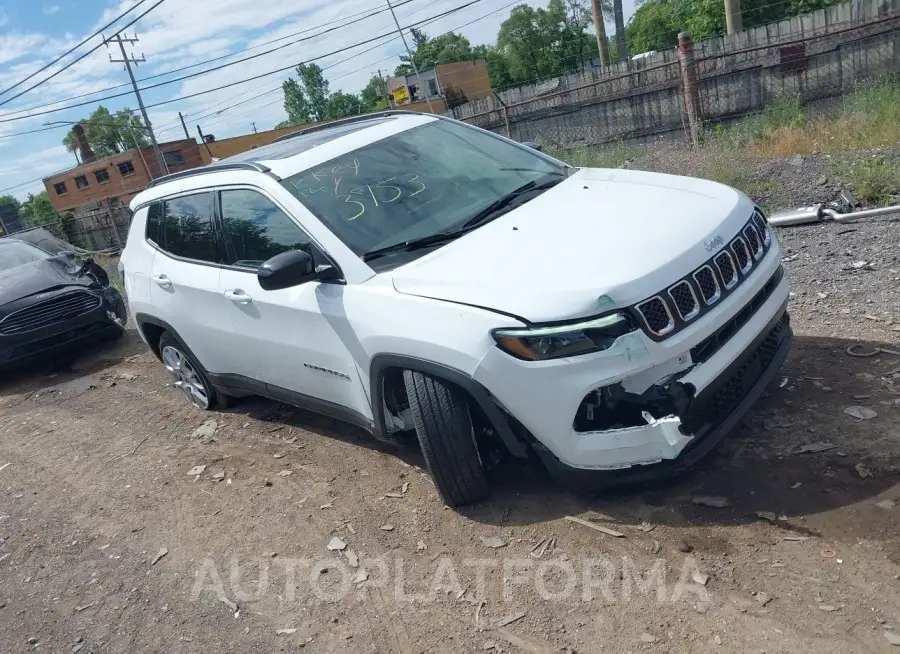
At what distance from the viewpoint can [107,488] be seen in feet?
16.3

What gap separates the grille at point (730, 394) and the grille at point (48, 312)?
7464 millimetres

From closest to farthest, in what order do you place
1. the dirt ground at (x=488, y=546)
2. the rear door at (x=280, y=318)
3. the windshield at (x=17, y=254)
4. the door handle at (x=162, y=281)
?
the dirt ground at (x=488, y=546) < the rear door at (x=280, y=318) < the door handle at (x=162, y=281) < the windshield at (x=17, y=254)

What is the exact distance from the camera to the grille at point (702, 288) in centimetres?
297

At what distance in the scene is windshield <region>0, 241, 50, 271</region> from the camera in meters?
8.89

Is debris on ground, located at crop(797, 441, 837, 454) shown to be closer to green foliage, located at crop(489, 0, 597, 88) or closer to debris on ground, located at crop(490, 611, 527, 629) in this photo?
debris on ground, located at crop(490, 611, 527, 629)

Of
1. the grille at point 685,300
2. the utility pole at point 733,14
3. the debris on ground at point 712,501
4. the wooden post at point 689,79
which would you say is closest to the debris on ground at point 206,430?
the debris on ground at point 712,501

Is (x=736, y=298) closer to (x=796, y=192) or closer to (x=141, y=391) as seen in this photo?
(x=796, y=192)

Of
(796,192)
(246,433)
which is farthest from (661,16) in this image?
(246,433)

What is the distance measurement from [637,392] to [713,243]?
86 cm

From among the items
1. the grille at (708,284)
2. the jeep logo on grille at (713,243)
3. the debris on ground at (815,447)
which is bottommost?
the debris on ground at (815,447)

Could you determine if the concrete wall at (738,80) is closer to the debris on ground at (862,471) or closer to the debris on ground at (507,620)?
the debris on ground at (862,471)

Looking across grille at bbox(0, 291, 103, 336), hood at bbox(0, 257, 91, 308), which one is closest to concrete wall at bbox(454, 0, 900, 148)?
hood at bbox(0, 257, 91, 308)

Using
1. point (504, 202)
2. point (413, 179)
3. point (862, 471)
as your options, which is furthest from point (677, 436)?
point (413, 179)

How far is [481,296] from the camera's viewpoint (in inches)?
122
